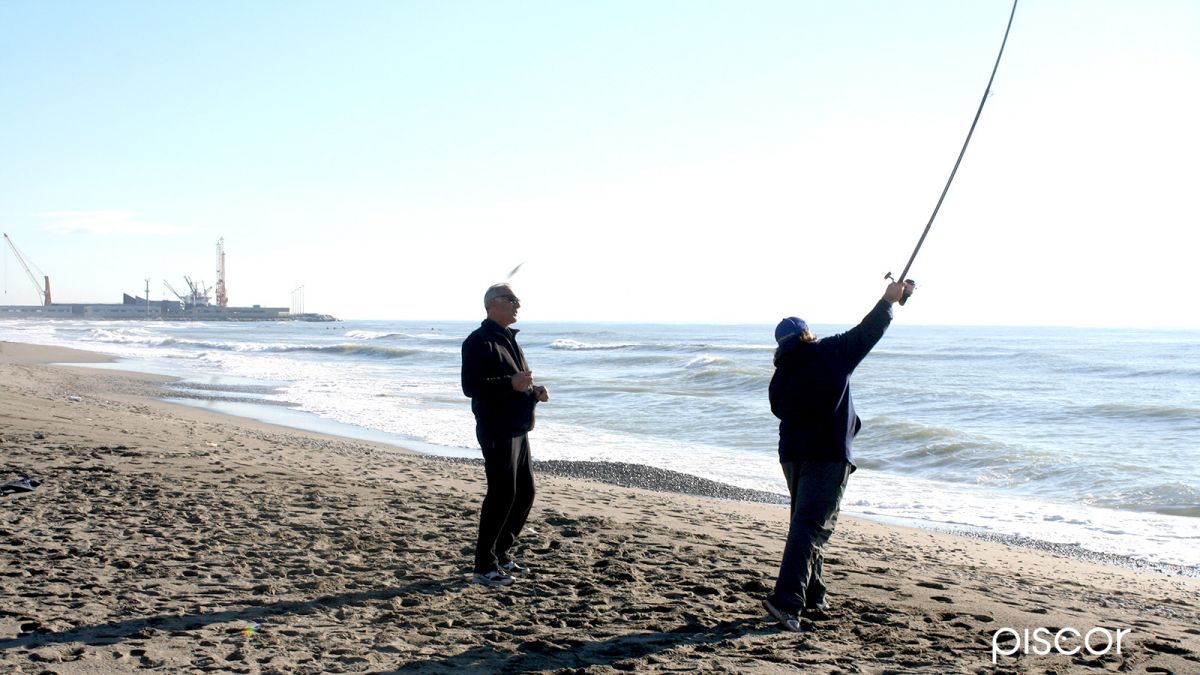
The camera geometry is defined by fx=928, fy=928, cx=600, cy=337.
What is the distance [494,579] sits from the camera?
190 inches

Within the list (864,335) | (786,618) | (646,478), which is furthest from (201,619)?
(646,478)

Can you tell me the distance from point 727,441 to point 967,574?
8404mm

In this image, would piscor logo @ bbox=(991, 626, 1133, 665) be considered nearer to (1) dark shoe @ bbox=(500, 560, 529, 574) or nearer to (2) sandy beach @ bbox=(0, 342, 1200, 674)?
(2) sandy beach @ bbox=(0, 342, 1200, 674)

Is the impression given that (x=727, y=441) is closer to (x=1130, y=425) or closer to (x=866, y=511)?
(x=866, y=511)

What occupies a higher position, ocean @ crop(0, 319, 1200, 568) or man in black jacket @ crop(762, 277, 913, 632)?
man in black jacket @ crop(762, 277, 913, 632)

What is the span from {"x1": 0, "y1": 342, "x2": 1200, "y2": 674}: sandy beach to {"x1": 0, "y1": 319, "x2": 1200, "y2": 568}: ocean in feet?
7.14

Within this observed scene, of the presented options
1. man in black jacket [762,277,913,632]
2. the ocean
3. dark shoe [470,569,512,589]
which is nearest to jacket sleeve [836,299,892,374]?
man in black jacket [762,277,913,632]

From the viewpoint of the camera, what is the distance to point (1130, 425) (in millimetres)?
16516

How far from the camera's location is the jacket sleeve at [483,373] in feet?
15.0

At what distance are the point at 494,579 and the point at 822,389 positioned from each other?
1971 millimetres

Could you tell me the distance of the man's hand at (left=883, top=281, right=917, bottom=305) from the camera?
159 inches

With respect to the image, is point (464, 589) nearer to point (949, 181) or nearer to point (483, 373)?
point (483, 373)

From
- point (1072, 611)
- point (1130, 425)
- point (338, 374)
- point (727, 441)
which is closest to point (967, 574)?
point (1072, 611)

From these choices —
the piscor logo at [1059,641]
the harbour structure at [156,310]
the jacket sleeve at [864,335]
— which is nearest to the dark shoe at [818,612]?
the piscor logo at [1059,641]
